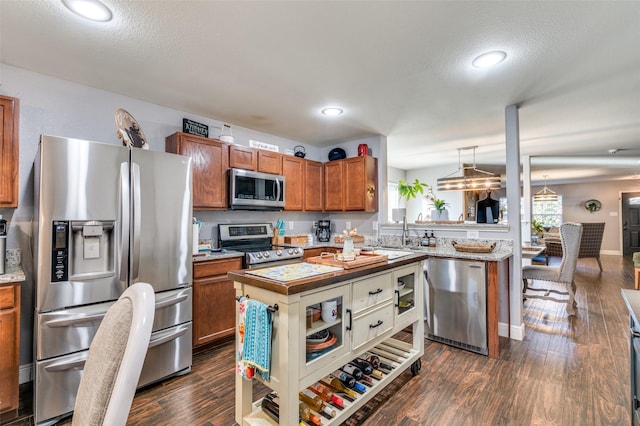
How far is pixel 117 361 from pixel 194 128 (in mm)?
2971

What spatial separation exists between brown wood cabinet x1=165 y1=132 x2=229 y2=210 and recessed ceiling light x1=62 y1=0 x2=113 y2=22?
4.26ft

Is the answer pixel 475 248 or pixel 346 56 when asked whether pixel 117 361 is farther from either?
pixel 475 248

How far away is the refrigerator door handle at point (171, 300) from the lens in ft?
7.60

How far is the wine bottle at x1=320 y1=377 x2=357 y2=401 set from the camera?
1898 mm

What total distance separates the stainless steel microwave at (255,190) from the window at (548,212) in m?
10.3

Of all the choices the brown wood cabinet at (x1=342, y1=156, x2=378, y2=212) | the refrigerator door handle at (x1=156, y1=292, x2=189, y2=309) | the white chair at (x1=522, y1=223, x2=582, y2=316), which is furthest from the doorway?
the refrigerator door handle at (x1=156, y1=292, x2=189, y2=309)

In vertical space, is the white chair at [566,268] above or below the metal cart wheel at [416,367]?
above

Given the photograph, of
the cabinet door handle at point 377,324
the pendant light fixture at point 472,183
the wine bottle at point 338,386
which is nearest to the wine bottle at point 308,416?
the wine bottle at point 338,386

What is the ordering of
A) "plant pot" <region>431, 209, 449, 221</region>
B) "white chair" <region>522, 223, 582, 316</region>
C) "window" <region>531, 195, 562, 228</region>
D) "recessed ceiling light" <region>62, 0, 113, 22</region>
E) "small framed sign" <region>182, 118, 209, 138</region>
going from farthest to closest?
"window" <region>531, 195, 562, 228</region> < "plant pot" <region>431, 209, 449, 221</region> < "white chair" <region>522, 223, 582, 316</region> < "small framed sign" <region>182, 118, 209, 138</region> < "recessed ceiling light" <region>62, 0, 113, 22</region>

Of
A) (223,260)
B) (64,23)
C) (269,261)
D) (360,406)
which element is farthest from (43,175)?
(360,406)

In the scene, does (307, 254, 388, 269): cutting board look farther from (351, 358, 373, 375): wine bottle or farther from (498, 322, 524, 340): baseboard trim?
(498, 322, 524, 340): baseboard trim

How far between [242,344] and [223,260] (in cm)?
141

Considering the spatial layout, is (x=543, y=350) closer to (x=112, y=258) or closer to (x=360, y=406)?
(x=360, y=406)

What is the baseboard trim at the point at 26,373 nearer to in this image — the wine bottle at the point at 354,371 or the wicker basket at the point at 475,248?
the wine bottle at the point at 354,371
